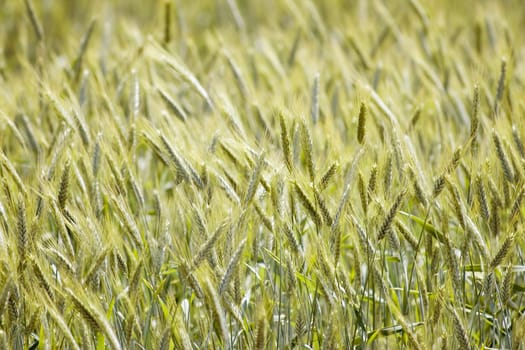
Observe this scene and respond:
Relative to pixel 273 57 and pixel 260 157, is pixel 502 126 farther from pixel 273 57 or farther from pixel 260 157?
pixel 273 57

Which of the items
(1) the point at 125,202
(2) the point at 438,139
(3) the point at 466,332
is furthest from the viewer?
(2) the point at 438,139

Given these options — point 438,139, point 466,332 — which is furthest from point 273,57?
point 466,332

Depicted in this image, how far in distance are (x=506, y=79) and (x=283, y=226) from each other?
130cm

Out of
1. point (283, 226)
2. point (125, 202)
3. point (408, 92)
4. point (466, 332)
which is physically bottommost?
point (466, 332)

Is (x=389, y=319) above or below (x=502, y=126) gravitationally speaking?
below

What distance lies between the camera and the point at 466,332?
1.69m

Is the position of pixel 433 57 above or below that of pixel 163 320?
above

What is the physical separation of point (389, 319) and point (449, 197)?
0.42 metres

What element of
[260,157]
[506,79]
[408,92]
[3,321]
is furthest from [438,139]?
[3,321]

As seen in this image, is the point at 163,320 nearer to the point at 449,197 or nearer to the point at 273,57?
the point at 449,197

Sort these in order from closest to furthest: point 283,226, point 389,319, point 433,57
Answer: point 283,226 < point 389,319 < point 433,57

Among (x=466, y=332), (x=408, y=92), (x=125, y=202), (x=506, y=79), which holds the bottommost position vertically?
(x=466, y=332)

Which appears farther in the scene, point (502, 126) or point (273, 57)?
point (273, 57)

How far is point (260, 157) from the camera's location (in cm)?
181
